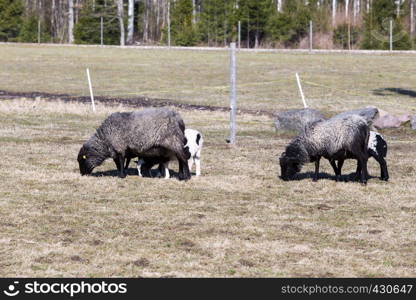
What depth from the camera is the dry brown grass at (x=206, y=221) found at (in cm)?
1084

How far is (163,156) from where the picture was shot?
1702 cm

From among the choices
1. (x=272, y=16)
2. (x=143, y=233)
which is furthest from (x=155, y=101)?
(x=272, y=16)

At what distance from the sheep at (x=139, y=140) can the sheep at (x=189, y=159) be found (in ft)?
0.74

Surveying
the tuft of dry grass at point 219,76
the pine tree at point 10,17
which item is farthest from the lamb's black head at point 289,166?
the pine tree at point 10,17

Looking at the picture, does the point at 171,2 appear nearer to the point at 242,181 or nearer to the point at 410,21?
the point at 410,21

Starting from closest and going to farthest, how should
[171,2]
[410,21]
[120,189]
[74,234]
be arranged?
[74,234]
[120,189]
[410,21]
[171,2]

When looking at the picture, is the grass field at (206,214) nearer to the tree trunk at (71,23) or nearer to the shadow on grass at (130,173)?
the shadow on grass at (130,173)

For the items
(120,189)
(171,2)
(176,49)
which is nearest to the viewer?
(120,189)

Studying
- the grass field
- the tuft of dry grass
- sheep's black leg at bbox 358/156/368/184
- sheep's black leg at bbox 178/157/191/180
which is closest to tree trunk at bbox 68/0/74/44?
the tuft of dry grass

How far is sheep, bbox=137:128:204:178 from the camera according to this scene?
17203 millimetres

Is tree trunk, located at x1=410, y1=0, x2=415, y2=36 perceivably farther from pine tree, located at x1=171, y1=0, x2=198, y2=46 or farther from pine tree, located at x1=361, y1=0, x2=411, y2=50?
pine tree, located at x1=171, y1=0, x2=198, y2=46

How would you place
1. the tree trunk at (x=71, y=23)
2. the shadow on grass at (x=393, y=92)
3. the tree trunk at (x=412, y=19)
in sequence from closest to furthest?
the shadow on grass at (x=393, y=92), the tree trunk at (x=412, y=19), the tree trunk at (x=71, y=23)

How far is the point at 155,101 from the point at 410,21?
46544 millimetres

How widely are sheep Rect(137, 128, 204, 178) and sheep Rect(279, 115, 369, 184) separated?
1.71m
